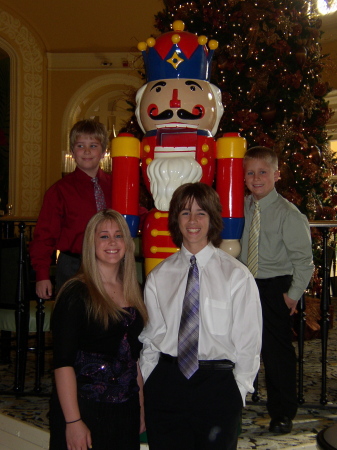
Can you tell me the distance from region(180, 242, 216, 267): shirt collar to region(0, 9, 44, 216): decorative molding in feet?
25.4

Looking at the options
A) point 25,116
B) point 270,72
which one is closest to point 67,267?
point 270,72

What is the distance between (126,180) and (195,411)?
1136 mm

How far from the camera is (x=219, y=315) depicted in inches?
68.8

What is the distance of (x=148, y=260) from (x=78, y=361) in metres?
0.73

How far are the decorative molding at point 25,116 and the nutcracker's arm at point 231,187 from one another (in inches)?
286

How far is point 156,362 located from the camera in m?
1.83

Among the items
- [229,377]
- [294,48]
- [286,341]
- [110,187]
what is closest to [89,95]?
[294,48]

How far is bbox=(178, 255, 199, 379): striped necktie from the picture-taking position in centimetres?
169

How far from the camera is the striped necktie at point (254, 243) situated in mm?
2490

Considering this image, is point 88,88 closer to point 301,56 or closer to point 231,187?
point 301,56

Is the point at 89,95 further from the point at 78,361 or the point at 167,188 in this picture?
the point at 78,361

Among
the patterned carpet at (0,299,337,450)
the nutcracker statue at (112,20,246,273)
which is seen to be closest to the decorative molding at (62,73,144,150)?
the patterned carpet at (0,299,337,450)

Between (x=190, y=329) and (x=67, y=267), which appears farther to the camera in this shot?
(x=67, y=267)

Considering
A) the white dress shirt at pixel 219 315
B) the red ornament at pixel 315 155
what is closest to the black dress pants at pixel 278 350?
→ the white dress shirt at pixel 219 315
